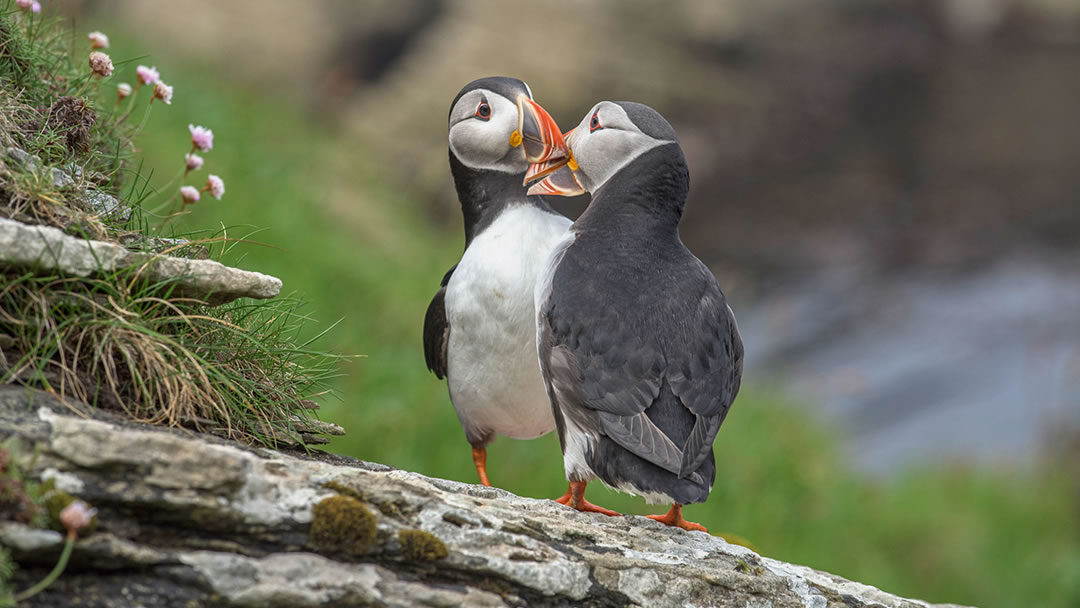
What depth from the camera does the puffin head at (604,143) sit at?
3.98m

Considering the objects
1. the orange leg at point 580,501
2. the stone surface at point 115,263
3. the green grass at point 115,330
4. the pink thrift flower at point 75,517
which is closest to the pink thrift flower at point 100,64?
the green grass at point 115,330

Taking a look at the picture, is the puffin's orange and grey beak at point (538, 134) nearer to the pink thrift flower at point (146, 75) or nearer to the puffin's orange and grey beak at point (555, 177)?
the puffin's orange and grey beak at point (555, 177)

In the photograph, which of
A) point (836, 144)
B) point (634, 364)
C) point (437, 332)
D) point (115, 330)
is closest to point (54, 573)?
point (115, 330)

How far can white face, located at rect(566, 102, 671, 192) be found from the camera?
3979 millimetres

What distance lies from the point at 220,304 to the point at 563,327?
1.13 meters

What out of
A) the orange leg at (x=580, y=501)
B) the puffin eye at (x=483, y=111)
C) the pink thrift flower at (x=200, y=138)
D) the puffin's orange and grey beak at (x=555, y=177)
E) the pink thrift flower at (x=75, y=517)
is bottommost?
the pink thrift flower at (x=75, y=517)

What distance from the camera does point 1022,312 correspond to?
45.5ft

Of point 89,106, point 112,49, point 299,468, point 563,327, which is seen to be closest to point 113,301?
point 299,468

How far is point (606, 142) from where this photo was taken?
4.02 meters

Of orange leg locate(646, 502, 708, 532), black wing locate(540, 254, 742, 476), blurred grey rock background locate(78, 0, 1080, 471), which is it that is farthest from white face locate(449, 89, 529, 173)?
blurred grey rock background locate(78, 0, 1080, 471)

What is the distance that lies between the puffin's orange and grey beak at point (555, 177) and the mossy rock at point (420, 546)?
5.59 feet

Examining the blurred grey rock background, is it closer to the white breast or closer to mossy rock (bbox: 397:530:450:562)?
the white breast

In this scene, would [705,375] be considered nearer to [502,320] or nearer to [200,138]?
[502,320]

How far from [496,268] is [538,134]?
551 millimetres
